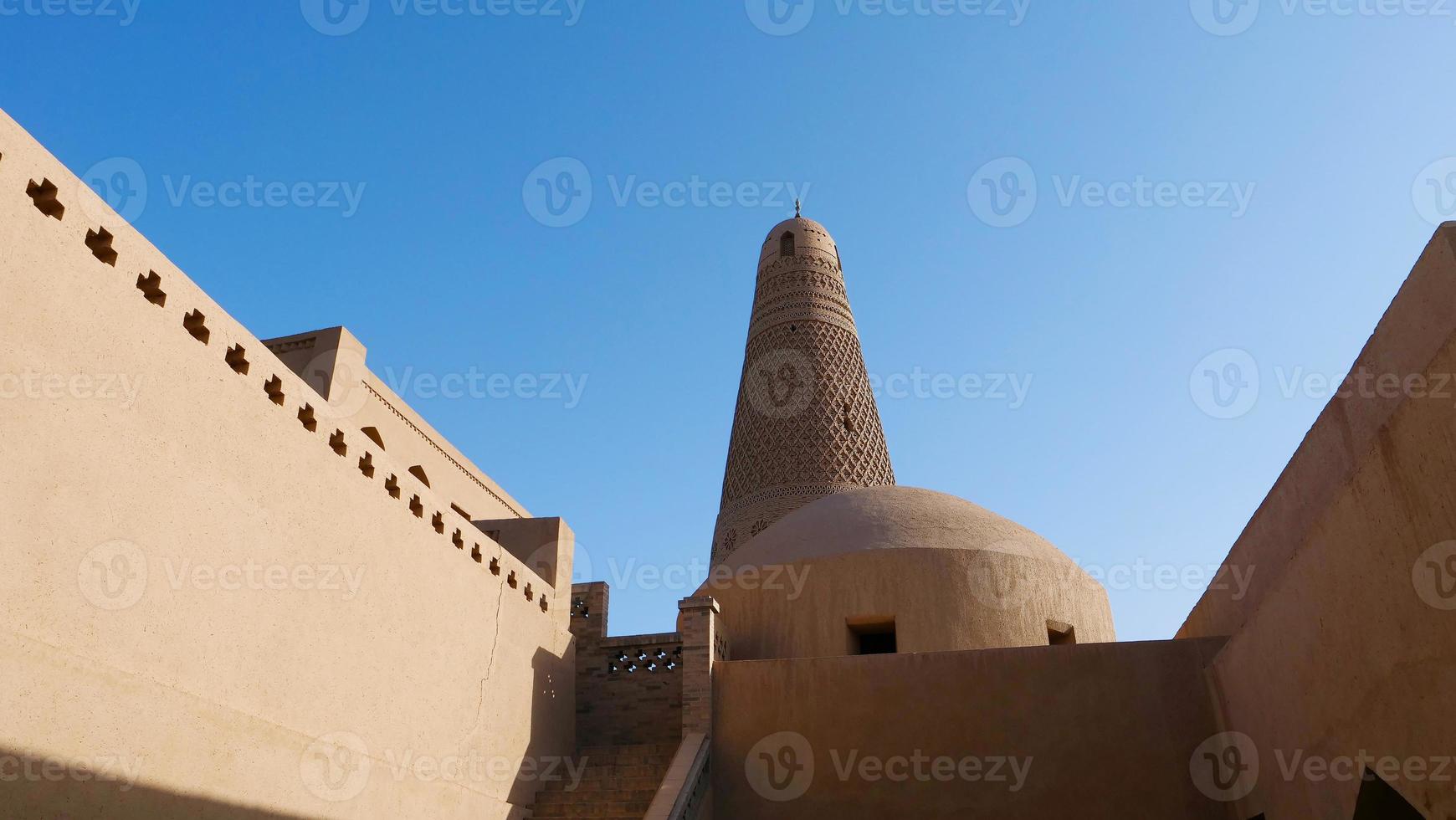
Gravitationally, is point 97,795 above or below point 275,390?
below

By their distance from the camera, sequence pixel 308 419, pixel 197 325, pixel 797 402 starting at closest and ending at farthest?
pixel 197 325 < pixel 308 419 < pixel 797 402

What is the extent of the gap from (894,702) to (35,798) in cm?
585

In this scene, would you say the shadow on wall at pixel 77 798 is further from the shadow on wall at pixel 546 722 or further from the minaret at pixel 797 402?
the minaret at pixel 797 402

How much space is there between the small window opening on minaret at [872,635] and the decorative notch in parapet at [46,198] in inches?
293

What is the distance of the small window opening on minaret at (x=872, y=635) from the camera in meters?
10.4

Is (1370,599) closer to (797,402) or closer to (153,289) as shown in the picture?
(153,289)

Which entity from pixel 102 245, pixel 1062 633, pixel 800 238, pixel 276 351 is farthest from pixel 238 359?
pixel 800 238

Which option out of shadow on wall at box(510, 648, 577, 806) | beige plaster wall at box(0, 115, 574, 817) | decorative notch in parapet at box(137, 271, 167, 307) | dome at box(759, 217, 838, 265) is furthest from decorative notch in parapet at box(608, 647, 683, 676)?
dome at box(759, 217, 838, 265)

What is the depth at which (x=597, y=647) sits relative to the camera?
32.1ft

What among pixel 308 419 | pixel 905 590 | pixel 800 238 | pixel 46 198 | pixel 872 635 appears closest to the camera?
pixel 46 198

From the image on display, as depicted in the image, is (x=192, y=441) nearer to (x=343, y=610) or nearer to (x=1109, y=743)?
(x=343, y=610)

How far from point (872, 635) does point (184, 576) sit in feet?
23.0

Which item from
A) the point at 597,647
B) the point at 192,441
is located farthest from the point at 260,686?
the point at 597,647

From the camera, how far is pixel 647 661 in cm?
961
